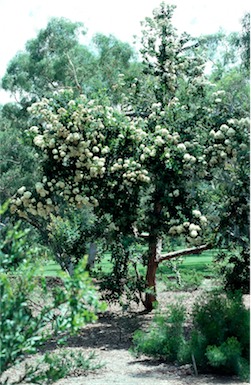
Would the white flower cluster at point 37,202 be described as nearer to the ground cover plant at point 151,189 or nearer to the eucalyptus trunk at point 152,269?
the ground cover plant at point 151,189

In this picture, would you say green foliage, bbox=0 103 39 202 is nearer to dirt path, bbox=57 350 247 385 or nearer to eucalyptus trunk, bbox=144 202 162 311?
eucalyptus trunk, bbox=144 202 162 311

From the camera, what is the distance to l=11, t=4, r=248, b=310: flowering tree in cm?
414

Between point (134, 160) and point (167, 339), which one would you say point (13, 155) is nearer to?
point (134, 160)

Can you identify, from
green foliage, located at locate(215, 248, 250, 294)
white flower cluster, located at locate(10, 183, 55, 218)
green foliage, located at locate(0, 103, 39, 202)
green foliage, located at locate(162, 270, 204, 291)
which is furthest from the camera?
green foliage, located at locate(0, 103, 39, 202)

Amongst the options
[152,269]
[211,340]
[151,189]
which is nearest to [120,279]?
[152,269]

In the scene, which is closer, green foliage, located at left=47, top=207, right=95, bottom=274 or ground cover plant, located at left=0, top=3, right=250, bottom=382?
ground cover plant, located at left=0, top=3, right=250, bottom=382

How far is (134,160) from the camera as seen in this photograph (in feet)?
14.1

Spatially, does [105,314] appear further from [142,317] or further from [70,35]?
[70,35]

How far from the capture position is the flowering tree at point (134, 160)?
414cm

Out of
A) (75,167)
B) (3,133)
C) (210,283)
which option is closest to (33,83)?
(3,133)

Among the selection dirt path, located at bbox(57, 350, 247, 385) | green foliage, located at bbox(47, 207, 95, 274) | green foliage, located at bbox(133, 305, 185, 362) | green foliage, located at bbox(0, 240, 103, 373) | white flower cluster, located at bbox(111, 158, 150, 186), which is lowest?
dirt path, located at bbox(57, 350, 247, 385)

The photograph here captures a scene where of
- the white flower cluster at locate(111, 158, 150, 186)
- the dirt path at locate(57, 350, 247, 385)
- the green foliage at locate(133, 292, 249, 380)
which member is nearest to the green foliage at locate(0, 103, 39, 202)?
the white flower cluster at locate(111, 158, 150, 186)

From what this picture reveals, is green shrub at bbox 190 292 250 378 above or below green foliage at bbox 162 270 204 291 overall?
below

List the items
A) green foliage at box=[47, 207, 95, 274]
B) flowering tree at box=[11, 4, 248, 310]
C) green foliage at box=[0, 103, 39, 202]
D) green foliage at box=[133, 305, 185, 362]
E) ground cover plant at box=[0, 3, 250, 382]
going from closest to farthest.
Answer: ground cover plant at box=[0, 3, 250, 382] < green foliage at box=[133, 305, 185, 362] < flowering tree at box=[11, 4, 248, 310] < green foliage at box=[47, 207, 95, 274] < green foliage at box=[0, 103, 39, 202]
